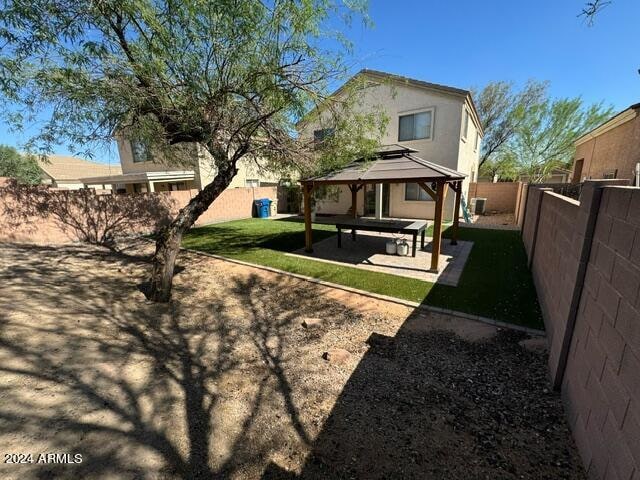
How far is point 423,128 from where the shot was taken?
1369cm

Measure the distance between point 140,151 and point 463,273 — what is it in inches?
459

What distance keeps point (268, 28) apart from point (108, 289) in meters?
5.73

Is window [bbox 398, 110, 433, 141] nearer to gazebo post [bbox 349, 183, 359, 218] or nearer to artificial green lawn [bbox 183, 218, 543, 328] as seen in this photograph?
gazebo post [bbox 349, 183, 359, 218]

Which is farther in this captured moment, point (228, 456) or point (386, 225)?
point (386, 225)

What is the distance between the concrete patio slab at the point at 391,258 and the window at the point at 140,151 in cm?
510

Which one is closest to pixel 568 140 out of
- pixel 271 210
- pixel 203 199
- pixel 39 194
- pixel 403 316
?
pixel 271 210

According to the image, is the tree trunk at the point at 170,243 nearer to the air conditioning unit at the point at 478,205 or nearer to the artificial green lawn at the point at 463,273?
the artificial green lawn at the point at 463,273

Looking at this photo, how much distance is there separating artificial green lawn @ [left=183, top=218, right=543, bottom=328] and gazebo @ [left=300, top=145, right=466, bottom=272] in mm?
1063

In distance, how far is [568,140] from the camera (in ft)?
62.5

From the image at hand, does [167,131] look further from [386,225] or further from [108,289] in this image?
[386,225]

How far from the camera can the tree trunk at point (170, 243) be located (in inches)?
210

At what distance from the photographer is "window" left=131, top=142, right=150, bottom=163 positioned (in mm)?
7941

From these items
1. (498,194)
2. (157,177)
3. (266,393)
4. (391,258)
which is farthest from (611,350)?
(498,194)

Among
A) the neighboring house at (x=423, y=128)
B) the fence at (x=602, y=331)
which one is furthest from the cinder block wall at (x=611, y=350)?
the neighboring house at (x=423, y=128)
